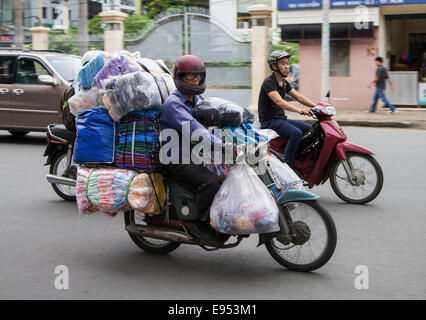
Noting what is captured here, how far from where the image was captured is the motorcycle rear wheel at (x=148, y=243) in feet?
16.5

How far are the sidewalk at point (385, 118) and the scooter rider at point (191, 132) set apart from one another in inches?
447

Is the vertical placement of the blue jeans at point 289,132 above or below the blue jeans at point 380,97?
below

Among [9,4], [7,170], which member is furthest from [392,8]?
[9,4]

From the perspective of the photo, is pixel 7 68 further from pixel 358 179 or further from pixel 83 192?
pixel 83 192

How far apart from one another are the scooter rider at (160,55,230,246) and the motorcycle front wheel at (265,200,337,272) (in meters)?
0.51

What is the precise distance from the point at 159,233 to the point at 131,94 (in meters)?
1.11

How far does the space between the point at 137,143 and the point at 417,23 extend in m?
17.7

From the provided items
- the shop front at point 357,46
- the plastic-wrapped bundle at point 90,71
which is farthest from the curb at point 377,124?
the plastic-wrapped bundle at point 90,71

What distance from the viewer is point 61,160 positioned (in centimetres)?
720

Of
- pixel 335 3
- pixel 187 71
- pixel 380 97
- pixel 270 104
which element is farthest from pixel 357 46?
pixel 187 71

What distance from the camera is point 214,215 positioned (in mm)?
4285

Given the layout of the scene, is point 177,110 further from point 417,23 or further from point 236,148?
point 417,23

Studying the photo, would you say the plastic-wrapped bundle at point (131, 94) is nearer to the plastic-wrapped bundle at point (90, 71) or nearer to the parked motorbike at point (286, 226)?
the plastic-wrapped bundle at point (90, 71)

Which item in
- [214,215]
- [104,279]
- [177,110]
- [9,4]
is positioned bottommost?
[104,279]
